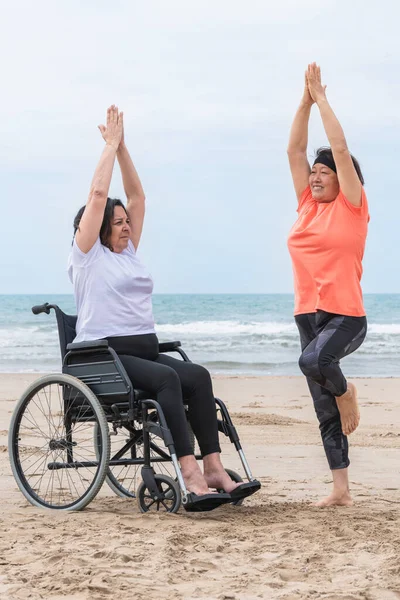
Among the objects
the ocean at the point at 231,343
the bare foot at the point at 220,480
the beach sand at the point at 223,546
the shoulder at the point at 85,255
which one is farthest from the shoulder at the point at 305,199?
the ocean at the point at 231,343

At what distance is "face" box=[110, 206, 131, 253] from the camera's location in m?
4.24

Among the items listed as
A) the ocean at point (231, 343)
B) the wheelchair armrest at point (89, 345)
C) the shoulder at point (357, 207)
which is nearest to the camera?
the wheelchair armrest at point (89, 345)

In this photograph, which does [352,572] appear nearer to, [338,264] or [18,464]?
[338,264]

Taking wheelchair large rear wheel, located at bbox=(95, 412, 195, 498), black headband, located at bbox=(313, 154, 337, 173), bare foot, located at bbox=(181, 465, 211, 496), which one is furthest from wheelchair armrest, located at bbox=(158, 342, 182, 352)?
black headband, located at bbox=(313, 154, 337, 173)

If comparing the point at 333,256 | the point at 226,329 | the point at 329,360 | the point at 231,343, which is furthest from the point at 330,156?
the point at 226,329

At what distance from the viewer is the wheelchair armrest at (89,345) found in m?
3.97

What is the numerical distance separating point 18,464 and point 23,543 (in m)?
0.89

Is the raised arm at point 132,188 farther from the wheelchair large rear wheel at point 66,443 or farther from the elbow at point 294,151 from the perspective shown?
the wheelchair large rear wheel at point 66,443

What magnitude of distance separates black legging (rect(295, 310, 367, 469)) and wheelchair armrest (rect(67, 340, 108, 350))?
2.89 feet

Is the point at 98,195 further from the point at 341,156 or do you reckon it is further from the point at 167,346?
the point at 341,156

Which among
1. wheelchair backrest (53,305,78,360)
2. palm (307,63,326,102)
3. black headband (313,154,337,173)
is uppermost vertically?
palm (307,63,326,102)

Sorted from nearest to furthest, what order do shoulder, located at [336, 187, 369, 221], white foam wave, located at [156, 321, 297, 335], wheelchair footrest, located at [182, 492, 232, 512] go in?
wheelchair footrest, located at [182, 492, 232, 512] < shoulder, located at [336, 187, 369, 221] < white foam wave, located at [156, 321, 297, 335]

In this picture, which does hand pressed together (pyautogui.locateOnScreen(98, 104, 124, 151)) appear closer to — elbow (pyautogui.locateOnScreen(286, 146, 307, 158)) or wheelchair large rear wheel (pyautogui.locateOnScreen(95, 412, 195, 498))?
elbow (pyautogui.locateOnScreen(286, 146, 307, 158))

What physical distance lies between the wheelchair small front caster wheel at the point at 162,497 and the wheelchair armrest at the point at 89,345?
2.02ft
